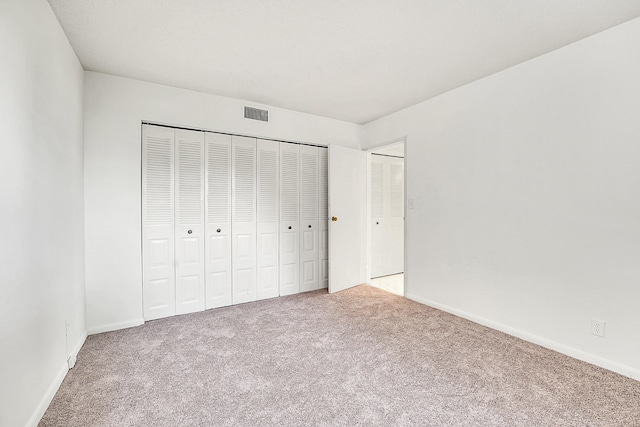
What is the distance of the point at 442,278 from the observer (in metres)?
3.19

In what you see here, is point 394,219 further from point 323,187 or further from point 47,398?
point 47,398

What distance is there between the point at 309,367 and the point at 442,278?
1851 millimetres

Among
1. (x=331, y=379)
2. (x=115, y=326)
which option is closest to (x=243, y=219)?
(x=115, y=326)

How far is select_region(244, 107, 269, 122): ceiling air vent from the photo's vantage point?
11.1 feet

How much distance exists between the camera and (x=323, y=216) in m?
4.06

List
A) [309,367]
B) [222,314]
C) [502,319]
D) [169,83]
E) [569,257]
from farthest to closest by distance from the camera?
[222,314] → [169,83] → [502,319] → [569,257] → [309,367]

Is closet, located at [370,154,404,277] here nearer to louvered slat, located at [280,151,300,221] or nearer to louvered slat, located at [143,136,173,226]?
louvered slat, located at [280,151,300,221]

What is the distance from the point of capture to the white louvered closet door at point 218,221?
10.6ft

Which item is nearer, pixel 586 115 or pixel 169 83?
pixel 586 115

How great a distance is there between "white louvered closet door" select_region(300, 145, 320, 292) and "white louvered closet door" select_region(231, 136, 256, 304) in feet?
2.20

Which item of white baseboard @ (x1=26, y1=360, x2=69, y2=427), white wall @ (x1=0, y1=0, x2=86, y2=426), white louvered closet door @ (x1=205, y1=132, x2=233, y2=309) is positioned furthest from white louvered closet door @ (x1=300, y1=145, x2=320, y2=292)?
white baseboard @ (x1=26, y1=360, x2=69, y2=427)

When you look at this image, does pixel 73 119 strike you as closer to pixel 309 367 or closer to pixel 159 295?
pixel 159 295

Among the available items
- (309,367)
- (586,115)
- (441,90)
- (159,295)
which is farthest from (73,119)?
(586,115)

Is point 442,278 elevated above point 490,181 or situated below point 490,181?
Result: below
